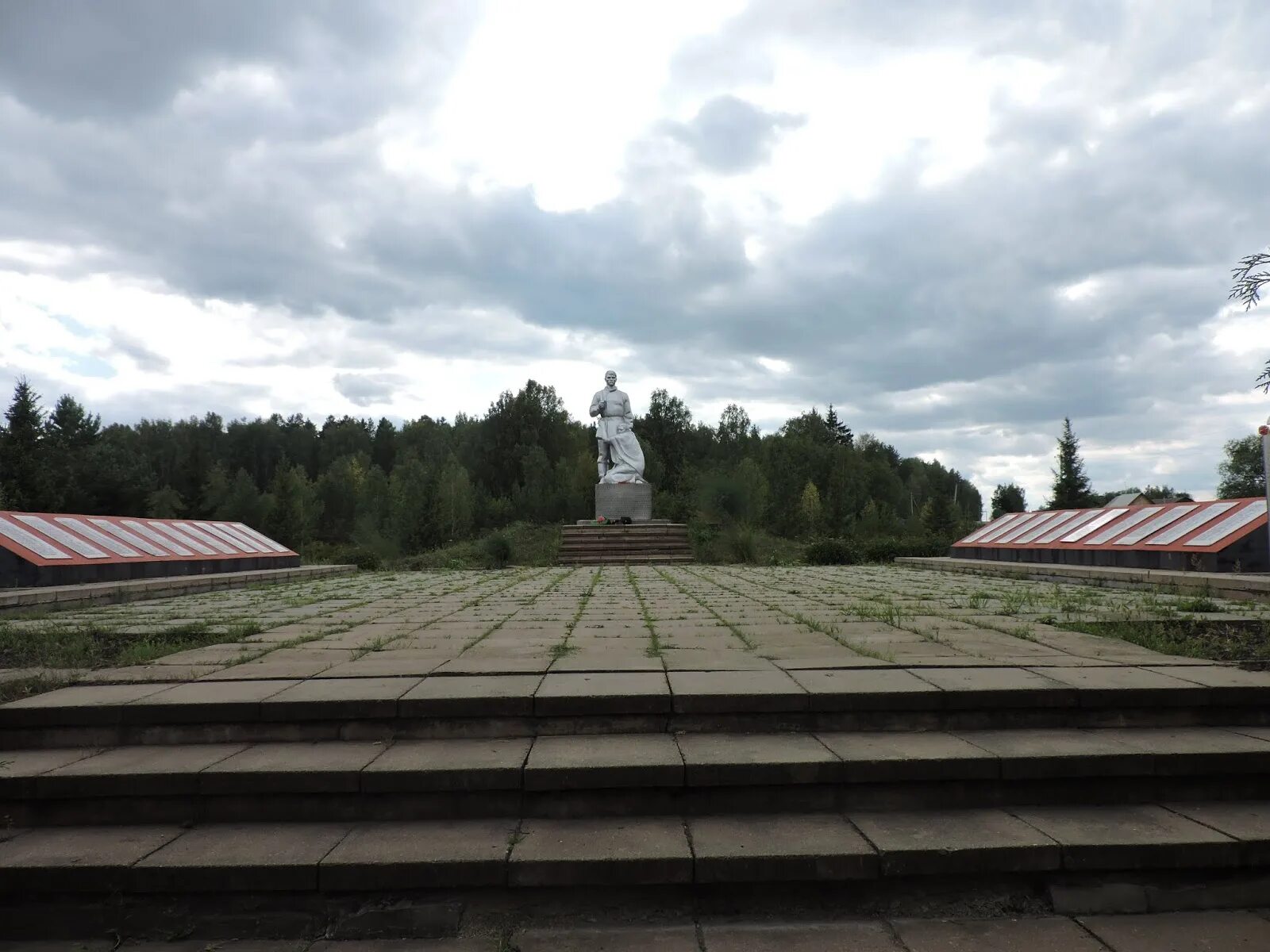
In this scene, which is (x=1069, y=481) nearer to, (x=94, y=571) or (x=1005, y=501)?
(x=1005, y=501)

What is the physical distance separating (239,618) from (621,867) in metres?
5.96

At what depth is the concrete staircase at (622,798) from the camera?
9.22ft

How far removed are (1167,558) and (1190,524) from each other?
2.44 feet

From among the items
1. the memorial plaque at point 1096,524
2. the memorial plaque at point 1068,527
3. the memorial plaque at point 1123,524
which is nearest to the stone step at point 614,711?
the memorial plaque at point 1123,524

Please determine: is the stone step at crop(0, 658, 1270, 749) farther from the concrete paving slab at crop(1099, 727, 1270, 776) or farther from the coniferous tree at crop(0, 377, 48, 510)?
the coniferous tree at crop(0, 377, 48, 510)

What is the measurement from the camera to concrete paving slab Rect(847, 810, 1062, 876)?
284cm

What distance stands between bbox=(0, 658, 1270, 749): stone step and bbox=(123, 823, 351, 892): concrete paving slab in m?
0.71

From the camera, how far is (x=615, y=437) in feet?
82.9

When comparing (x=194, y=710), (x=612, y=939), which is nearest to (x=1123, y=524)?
(x=612, y=939)

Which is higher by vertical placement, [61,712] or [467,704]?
[467,704]

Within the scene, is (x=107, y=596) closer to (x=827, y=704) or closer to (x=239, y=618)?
(x=239, y=618)

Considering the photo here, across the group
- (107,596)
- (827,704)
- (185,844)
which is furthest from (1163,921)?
(107,596)

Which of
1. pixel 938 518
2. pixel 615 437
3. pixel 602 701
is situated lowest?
pixel 602 701

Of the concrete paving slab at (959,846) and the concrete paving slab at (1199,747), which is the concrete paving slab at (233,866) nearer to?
the concrete paving slab at (959,846)
